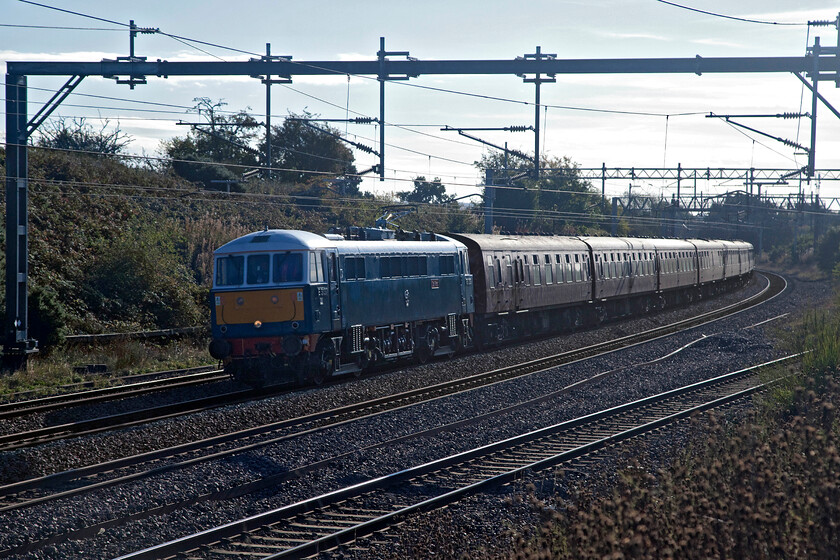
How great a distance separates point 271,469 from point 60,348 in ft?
39.8

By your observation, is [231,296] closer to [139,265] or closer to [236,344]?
[236,344]

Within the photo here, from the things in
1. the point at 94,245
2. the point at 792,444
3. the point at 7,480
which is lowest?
the point at 7,480

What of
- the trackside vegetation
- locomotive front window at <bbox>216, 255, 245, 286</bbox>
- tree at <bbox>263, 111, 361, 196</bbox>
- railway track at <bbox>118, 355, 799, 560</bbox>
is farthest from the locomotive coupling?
tree at <bbox>263, 111, 361, 196</bbox>

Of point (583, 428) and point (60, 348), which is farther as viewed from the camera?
point (60, 348)

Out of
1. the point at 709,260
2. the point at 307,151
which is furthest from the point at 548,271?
the point at 307,151

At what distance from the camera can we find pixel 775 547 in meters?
5.14

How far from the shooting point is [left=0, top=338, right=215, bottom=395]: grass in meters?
17.2

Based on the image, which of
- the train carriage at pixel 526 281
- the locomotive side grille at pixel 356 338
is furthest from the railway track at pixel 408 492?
the train carriage at pixel 526 281

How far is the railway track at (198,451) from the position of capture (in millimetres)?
9508

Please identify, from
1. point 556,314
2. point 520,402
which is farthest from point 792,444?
point 556,314

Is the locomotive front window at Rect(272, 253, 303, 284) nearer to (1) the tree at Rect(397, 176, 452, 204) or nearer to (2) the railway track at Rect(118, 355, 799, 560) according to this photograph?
(2) the railway track at Rect(118, 355, 799, 560)

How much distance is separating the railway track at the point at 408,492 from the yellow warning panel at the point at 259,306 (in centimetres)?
579

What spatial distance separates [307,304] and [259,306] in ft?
3.28

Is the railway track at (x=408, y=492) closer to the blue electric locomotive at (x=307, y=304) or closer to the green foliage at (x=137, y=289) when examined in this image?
the blue electric locomotive at (x=307, y=304)
